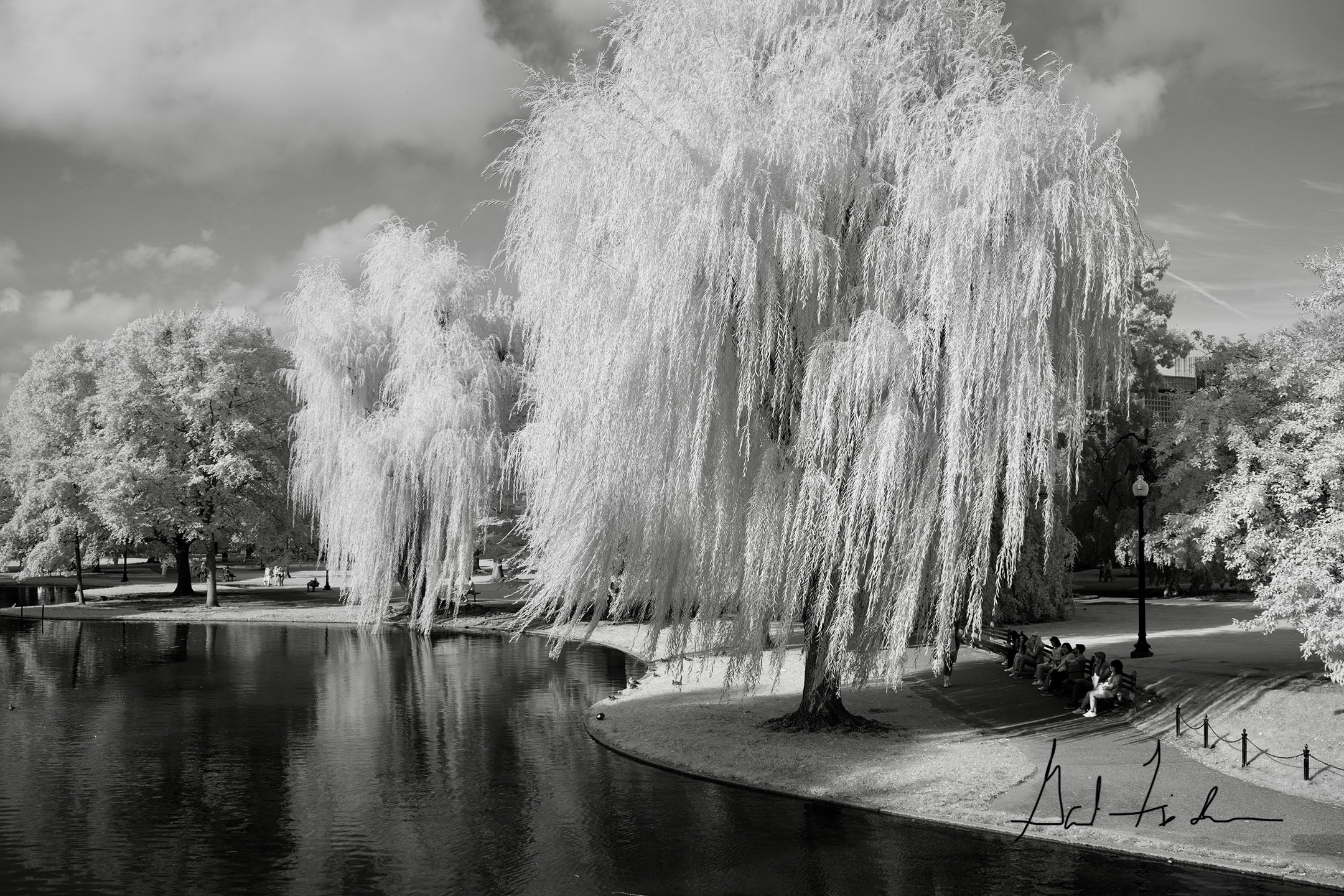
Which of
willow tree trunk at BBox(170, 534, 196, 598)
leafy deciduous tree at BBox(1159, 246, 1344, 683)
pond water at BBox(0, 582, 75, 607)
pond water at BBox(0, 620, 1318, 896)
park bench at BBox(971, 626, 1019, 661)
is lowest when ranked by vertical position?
pond water at BBox(0, 620, 1318, 896)

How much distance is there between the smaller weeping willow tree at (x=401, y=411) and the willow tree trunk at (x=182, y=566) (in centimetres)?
1472

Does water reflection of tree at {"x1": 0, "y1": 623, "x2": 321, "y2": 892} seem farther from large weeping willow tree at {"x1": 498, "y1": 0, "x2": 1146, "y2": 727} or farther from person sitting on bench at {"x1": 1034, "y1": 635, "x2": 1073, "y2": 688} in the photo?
person sitting on bench at {"x1": 1034, "y1": 635, "x2": 1073, "y2": 688}

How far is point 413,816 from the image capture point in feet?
43.1

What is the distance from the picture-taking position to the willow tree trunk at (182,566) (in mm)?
46562

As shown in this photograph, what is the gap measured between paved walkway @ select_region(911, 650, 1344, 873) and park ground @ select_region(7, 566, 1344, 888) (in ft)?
0.09

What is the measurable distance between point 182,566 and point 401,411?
21467 mm

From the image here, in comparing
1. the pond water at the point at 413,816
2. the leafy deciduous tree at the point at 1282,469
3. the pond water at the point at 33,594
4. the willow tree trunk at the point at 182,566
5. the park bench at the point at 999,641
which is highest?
the leafy deciduous tree at the point at 1282,469

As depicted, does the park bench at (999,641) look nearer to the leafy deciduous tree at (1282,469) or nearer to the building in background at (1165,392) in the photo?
the leafy deciduous tree at (1282,469)

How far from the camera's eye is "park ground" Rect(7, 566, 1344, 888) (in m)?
11.8
